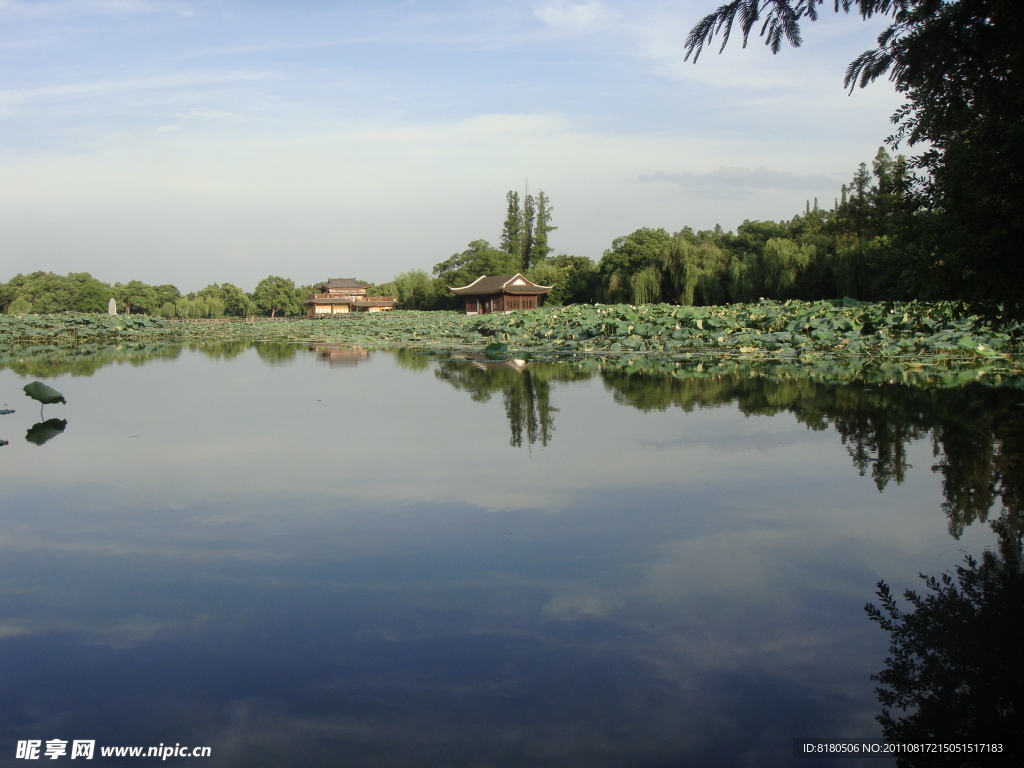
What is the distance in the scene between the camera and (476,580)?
2.99m

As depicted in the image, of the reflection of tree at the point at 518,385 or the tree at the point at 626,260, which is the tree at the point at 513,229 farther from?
the reflection of tree at the point at 518,385

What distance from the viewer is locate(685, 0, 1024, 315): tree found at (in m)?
4.02

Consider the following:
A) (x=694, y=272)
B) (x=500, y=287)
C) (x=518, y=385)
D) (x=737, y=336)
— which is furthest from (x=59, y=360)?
(x=500, y=287)

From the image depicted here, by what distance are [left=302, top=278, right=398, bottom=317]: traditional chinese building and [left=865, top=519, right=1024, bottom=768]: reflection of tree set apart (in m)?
58.0

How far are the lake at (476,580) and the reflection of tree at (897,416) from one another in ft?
0.17

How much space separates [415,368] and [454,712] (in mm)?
11731

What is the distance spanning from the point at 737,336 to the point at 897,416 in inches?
374

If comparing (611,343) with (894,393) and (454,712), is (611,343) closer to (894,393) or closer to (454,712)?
(894,393)

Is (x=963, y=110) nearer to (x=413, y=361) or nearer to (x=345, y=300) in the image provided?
(x=413, y=361)

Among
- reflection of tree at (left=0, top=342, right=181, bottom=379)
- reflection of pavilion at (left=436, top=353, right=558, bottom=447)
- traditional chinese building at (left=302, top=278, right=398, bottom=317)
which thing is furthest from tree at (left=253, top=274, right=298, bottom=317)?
reflection of pavilion at (left=436, top=353, right=558, bottom=447)

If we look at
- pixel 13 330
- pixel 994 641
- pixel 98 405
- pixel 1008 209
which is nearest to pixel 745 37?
pixel 1008 209

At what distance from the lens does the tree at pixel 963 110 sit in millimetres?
4023

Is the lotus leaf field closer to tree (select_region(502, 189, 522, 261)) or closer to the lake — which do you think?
the lake

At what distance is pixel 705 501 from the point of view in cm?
419
